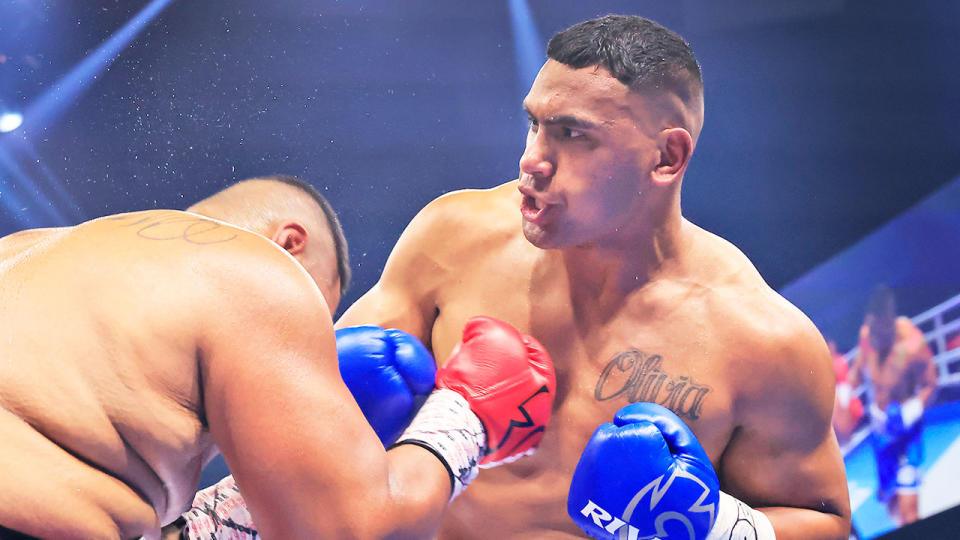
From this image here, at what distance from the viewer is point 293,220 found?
1655 millimetres

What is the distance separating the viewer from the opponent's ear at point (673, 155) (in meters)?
1.83

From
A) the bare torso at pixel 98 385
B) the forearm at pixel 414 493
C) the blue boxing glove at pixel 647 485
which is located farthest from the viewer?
the blue boxing glove at pixel 647 485

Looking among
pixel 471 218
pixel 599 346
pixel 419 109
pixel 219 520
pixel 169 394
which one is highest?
pixel 169 394

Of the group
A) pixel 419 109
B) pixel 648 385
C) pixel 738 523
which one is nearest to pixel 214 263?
pixel 648 385

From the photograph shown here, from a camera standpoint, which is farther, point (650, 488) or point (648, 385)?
point (648, 385)

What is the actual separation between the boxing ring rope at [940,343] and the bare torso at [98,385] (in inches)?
130

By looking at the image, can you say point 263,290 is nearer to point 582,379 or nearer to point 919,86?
point 582,379

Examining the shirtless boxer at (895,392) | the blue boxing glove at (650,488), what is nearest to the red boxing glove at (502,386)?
the blue boxing glove at (650,488)

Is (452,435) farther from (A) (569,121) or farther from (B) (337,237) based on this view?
(A) (569,121)

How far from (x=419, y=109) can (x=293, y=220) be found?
2049mm

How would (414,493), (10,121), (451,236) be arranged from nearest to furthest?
(414,493) → (451,236) → (10,121)

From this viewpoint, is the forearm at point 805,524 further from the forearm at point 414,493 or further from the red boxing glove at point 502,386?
the forearm at point 414,493

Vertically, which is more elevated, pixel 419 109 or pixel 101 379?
pixel 101 379

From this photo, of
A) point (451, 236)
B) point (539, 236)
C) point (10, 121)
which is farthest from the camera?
point (10, 121)
